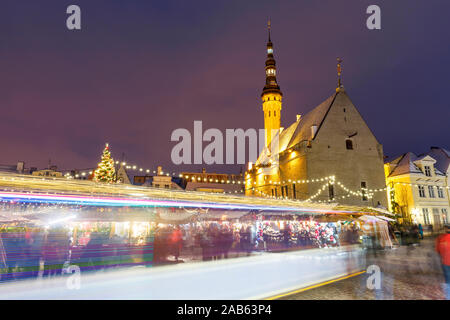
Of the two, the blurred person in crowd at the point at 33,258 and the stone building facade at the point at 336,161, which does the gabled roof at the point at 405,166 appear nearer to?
the stone building facade at the point at 336,161

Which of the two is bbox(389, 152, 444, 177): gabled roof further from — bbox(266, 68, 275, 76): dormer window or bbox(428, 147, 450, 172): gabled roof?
bbox(266, 68, 275, 76): dormer window

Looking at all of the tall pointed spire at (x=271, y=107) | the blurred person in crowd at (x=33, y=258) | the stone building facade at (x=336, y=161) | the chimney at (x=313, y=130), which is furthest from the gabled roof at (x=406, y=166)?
the blurred person in crowd at (x=33, y=258)

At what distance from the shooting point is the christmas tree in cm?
2716

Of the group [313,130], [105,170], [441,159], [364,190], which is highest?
[313,130]

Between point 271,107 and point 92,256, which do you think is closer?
point 92,256

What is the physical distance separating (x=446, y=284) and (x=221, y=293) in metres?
7.85

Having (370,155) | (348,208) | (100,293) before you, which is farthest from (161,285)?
(370,155)

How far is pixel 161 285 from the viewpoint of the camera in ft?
26.7

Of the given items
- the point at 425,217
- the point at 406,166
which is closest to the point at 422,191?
the point at 425,217

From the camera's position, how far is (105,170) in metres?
27.5

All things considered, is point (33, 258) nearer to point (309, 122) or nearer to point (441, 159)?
point (309, 122)

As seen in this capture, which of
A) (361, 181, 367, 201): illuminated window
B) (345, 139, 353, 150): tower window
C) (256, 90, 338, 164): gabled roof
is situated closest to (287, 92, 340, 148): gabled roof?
(256, 90, 338, 164): gabled roof

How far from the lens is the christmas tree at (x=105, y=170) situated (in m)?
27.2
